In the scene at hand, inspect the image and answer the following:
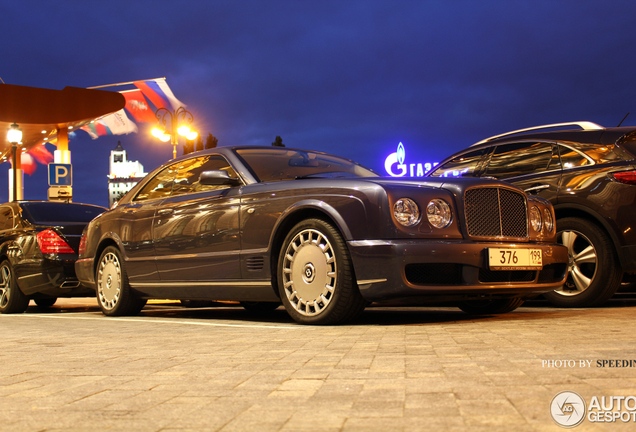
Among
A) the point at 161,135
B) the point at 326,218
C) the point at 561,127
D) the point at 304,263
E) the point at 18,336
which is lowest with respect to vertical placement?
the point at 18,336

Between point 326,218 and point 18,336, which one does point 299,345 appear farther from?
point 18,336

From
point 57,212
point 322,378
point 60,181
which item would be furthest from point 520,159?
point 60,181

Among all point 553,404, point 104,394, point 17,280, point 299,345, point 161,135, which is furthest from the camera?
point 161,135

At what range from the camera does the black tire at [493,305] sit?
18.6ft

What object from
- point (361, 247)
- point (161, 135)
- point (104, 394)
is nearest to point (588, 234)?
point (361, 247)

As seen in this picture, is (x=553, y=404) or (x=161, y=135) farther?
(x=161, y=135)

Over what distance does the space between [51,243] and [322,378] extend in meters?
6.45

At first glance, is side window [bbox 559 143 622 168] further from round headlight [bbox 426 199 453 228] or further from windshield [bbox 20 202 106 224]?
windshield [bbox 20 202 106 224]

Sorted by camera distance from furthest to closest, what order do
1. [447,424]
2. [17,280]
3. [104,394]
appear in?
1. [17,280]
2. [104,394]
3. [447,424]

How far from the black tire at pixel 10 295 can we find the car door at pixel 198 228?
312cm

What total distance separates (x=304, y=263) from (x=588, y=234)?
2.78m

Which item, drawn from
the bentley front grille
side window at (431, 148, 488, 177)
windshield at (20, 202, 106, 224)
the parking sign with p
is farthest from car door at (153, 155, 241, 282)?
the parking sign with p

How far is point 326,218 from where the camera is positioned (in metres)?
4.80

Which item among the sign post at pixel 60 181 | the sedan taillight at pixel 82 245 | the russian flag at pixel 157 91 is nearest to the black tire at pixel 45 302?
the sedan taillight at pixel 82 245
